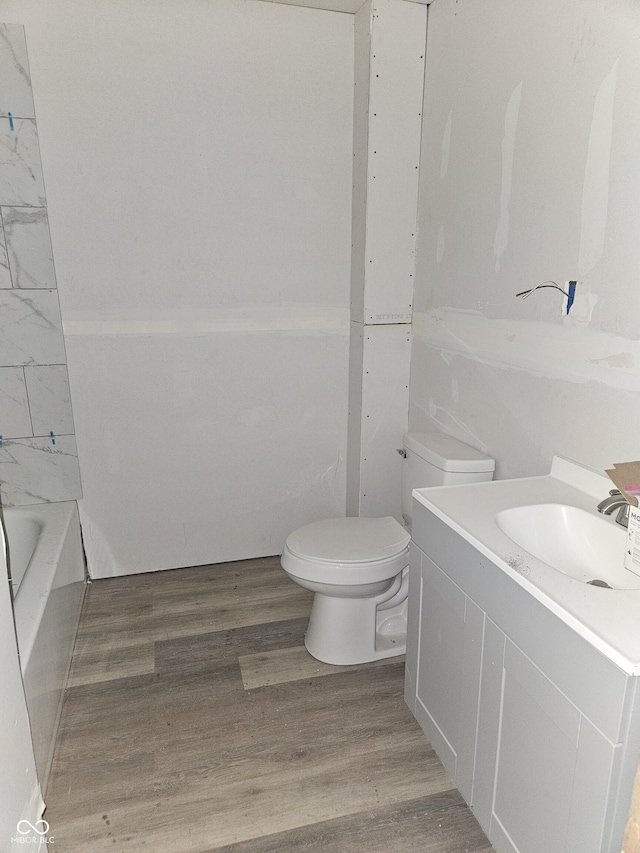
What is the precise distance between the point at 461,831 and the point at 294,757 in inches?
19.8

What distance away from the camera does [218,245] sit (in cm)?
260

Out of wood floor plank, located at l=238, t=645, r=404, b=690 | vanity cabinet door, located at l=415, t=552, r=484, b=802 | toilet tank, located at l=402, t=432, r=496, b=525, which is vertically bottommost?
wood floor plank, located at l=238, t=645, r=404, b=690

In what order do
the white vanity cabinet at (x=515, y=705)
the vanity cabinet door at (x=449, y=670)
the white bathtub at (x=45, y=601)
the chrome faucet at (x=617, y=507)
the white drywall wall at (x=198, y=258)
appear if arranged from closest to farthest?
the white vanity cabinet at (x=515, y=705)
the chrome faucet at (x=617, y=507)
the vanity cabinet door at (x=449, y=670)
the white bathtub at (x=45, y=601)
the white drywall wall at (x=198, y=258)

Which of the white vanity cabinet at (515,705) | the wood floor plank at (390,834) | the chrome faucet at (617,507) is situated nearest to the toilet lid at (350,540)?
the white vanity cabinet at (515,705)

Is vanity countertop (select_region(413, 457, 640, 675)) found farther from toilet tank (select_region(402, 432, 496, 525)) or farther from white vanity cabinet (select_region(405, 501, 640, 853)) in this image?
toilet tank (select_region(402, 432, 496, 525))

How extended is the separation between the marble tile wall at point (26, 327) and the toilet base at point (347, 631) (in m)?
1.22

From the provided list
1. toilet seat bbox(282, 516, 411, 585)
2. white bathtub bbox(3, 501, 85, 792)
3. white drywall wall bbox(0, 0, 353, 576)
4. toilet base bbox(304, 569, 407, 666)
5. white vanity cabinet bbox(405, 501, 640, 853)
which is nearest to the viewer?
white vanity cabinet bbox(405, 501, 640, 853)

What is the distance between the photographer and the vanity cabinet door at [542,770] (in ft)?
3.49

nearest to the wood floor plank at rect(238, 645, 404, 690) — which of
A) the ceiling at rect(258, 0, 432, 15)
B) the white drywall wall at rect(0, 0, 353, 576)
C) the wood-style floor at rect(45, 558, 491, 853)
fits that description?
the wood-style floor at rect(45, 558, 491, 853)

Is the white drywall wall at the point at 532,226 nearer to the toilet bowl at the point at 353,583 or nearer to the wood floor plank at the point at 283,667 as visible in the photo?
the toilet bowl at the point at 353,583

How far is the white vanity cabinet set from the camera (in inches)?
40.9

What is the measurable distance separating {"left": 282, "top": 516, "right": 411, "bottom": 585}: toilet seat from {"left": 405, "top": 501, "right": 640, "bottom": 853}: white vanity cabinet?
261mm

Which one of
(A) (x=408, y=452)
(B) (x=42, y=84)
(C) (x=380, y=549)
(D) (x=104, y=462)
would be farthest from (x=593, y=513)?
(B) (x=42, y=84)

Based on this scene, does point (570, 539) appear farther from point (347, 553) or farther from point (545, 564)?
point (347, 553)
